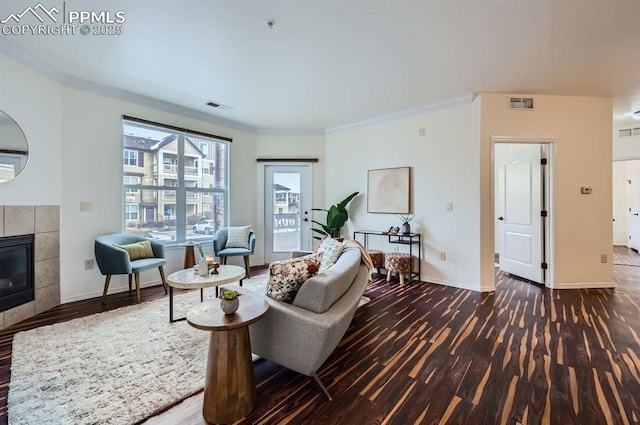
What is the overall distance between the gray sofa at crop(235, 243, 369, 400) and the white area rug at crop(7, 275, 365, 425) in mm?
545

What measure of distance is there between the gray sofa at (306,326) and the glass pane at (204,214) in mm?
3234

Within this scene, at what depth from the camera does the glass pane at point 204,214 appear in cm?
466

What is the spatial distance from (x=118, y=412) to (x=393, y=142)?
455cm

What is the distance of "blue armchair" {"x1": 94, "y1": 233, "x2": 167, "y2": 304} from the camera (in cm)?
Answer: 326

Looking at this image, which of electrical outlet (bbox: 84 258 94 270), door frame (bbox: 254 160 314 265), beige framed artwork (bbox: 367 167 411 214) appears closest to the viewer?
electrical outlet (bbox: 84 258 94 270)

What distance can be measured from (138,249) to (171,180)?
1240mm

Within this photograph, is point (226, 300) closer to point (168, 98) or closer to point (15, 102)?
point (15, 102)

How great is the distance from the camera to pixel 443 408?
1665 millimetres

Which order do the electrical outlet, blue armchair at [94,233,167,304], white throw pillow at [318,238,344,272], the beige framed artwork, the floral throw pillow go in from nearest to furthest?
the floral throw pillow, white throw pillow at [318,238,344,272], blue armchair at [94,233,167,304], the electrical outlet, the beige framed artwork

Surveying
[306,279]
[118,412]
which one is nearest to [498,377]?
[306,279]

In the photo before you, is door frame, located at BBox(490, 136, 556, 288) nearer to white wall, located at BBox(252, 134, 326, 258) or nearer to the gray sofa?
white wall, located at BBox(252, 134, 326, 258)

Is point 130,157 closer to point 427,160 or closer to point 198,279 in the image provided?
point 198,279

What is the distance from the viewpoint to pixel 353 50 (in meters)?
2.75

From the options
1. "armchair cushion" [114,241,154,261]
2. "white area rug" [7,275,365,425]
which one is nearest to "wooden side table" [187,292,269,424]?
"white area rug" [7,275,365,425]
